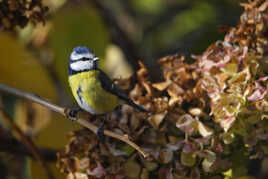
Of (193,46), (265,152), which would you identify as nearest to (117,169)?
(265,152)

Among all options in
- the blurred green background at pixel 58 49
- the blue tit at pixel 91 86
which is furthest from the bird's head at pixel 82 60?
the blurred green background at pixel 58 49

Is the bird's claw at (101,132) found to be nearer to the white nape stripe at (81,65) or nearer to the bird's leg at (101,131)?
the bird's leg at (101,131)

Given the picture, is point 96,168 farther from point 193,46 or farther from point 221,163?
point 193,46

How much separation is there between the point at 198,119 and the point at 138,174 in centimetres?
16

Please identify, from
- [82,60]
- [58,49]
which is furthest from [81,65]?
[58,49]

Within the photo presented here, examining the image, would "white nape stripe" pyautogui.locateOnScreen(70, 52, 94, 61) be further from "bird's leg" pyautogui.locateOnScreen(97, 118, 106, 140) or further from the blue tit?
"bird's leg" pyautogui.locateOnScreen(97, 118, 106, 140)

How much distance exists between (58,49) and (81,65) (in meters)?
0.17

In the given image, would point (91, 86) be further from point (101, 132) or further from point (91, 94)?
point (101, 132)

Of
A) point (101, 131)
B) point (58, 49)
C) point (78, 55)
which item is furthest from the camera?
point (58, 49)

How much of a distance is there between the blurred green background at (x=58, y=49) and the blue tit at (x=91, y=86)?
102mm

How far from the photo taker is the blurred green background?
1.12m

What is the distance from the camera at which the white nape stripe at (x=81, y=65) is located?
98 centimetres

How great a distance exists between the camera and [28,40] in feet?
4.33

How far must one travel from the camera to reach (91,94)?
3.11ft
